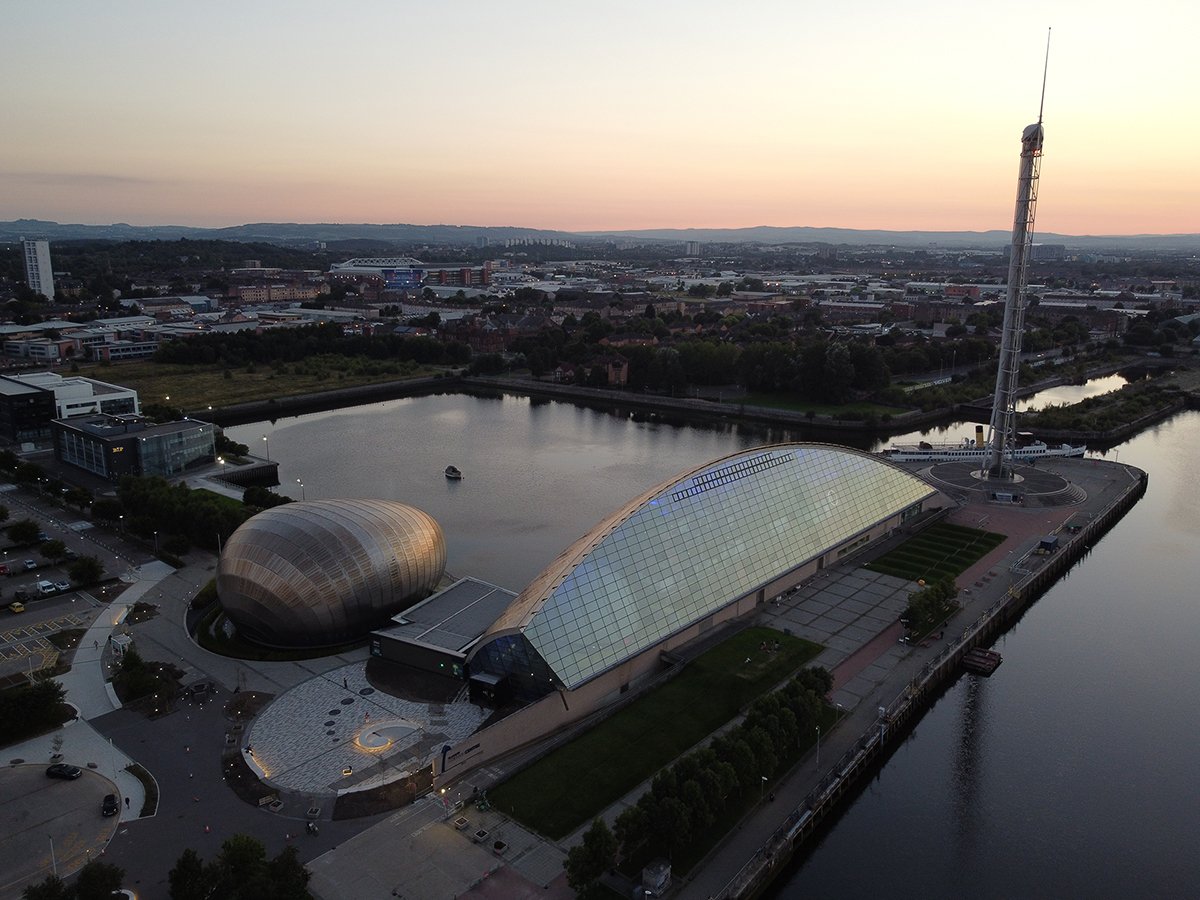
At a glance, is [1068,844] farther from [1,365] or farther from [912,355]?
[1,365]

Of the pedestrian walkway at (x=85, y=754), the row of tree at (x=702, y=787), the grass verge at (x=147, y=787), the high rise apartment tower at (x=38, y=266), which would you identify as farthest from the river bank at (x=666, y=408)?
the high rise apartment tower at (x=38, y=266)

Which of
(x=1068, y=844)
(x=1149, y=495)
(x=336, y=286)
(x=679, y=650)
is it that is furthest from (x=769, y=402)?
(x=336, y=286)

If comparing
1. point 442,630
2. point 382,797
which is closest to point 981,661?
point 442,630

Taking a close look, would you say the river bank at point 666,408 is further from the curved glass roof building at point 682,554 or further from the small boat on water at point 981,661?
the small boat on water at point 981,661

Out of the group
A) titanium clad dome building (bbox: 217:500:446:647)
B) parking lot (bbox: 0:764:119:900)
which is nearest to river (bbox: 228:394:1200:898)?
titanium clad dome building (bbox: 217:500:446:647)

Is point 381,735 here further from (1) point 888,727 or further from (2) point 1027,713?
(2) point 1027,713

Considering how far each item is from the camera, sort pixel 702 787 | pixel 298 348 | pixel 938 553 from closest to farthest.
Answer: pixel 702 787, pixel 938 553, pixel 298 348

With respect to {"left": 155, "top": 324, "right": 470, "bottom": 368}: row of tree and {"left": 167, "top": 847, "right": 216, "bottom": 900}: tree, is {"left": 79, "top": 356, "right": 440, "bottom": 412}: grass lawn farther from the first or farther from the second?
{"left": 167, "top": 847, "right": 216, "bottom": 900}: tree
